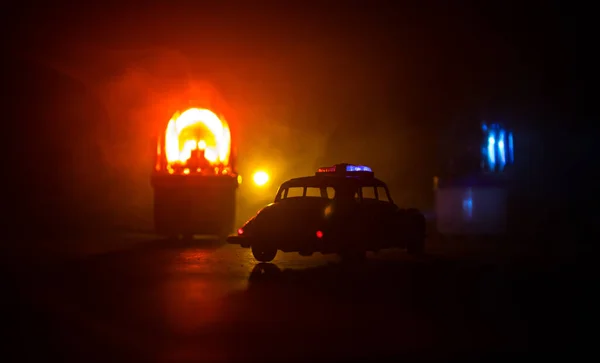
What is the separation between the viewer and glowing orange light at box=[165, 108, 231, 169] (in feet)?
72.2

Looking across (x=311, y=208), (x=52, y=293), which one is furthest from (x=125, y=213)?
(x=52, y=293)

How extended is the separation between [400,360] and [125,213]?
113 ft

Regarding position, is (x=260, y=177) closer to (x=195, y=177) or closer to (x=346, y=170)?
(x=195, y=177)

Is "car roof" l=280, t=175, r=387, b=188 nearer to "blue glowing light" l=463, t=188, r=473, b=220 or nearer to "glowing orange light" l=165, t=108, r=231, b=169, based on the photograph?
"glowing orange light" l=165, t=108, r=231, b=169

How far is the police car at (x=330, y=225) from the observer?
1485cm

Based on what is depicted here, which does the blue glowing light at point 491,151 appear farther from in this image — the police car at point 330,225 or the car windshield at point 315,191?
the police car at point 330,225

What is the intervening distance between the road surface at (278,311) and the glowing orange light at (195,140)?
23.0 feet

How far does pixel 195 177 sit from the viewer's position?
71.7 ft

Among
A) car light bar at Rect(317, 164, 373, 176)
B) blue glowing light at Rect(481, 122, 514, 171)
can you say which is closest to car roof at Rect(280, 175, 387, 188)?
car light bar at Rect(317, 164, 373, 176)

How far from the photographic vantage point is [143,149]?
141 ft

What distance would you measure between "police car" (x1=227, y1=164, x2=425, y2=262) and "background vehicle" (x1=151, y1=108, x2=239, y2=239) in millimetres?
5324

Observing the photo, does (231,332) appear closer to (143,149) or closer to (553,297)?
(553,297)

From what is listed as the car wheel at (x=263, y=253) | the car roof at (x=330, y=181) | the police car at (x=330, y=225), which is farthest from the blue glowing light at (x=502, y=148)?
the car wheel at (x=263, y=253)

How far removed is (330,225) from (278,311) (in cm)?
526
